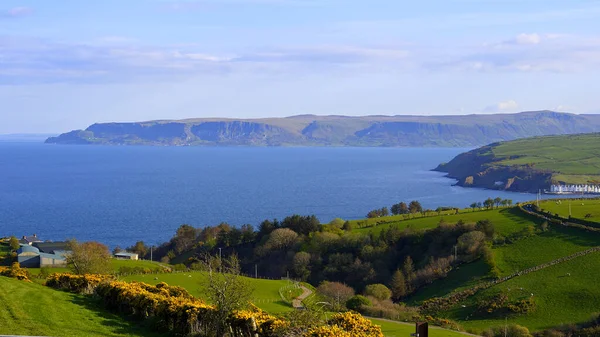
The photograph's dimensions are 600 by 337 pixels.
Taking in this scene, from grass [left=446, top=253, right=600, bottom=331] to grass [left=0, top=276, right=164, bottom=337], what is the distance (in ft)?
72.6

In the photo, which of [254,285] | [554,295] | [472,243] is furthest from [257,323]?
[472,243]

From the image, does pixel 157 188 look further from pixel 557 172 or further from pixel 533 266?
pixel 533 266

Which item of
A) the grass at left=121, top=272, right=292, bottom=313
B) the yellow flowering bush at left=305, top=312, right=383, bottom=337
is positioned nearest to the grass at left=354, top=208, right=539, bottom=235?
the grass at left=121, top=272, right=292, bottom=313

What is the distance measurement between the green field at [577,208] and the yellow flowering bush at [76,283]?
49.4 metres

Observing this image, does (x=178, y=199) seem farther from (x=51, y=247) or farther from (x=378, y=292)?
(x=378, y=292)

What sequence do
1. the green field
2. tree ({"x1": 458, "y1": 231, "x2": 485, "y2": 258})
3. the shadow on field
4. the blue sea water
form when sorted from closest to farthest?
the shadow on field
tree ({"x1": 458, "y1": 231, "x2": 485, "y2": 258})
the green field
the blue sea water

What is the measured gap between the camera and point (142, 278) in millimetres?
41562

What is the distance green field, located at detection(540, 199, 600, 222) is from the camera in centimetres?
6394

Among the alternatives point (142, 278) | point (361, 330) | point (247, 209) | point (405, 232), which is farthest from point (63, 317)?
point (247, 209)

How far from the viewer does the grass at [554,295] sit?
37938 mm

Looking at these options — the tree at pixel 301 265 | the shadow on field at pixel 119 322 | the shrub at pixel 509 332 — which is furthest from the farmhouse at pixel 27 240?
the shrub at pixel 509 332

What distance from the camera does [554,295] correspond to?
1660 inches

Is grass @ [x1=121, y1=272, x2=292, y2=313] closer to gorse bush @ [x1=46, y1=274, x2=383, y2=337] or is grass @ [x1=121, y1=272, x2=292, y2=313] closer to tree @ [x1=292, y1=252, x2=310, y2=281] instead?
gorse bush @ [x1=46, y1=274, x2=383, y2=337]

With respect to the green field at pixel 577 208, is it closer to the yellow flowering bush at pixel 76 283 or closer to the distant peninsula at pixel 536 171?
the yellow flowering bush at pixel 76 283
